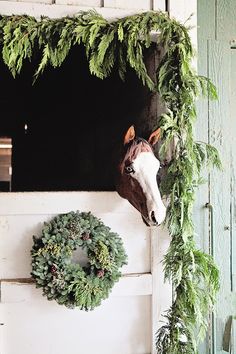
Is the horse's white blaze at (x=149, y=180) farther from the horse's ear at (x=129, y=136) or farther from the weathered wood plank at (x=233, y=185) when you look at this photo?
the weathered wood plank at (x=233, y=185)

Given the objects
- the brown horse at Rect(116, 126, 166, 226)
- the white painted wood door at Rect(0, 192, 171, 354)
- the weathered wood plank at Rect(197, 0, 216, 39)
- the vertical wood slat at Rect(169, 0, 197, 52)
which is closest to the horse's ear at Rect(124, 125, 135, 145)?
the brown horse at Rect(116, 126, 166, 226)

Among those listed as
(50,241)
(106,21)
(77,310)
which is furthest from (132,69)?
(77,310)

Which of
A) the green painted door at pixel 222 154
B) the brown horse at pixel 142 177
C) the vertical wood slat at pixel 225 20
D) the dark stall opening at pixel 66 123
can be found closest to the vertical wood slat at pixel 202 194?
the green painted door at pixel 222 154

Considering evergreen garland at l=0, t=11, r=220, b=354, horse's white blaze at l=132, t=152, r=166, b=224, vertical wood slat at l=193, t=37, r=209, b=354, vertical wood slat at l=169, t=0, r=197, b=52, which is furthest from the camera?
vertical wood slat at l=193, t=37, r=209, b=354

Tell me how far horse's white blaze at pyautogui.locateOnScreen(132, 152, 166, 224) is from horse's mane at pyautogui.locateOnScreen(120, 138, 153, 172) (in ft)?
0.05

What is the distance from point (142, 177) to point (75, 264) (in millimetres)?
429

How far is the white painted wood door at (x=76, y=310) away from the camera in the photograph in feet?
5.34

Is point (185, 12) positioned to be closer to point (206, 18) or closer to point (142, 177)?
point (206, 18)

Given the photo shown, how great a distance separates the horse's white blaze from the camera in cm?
147

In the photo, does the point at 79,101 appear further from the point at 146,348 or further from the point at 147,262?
the point at 146,348

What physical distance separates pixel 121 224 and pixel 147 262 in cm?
19

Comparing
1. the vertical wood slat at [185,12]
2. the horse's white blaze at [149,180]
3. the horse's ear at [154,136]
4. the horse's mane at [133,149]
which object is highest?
the vertical wood slat at [185,12]

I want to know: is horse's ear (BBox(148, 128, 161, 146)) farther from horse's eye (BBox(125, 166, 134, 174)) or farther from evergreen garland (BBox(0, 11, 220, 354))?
horse's eye (BBox(125, 166, 134, 174))

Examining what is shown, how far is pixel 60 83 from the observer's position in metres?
1.69
